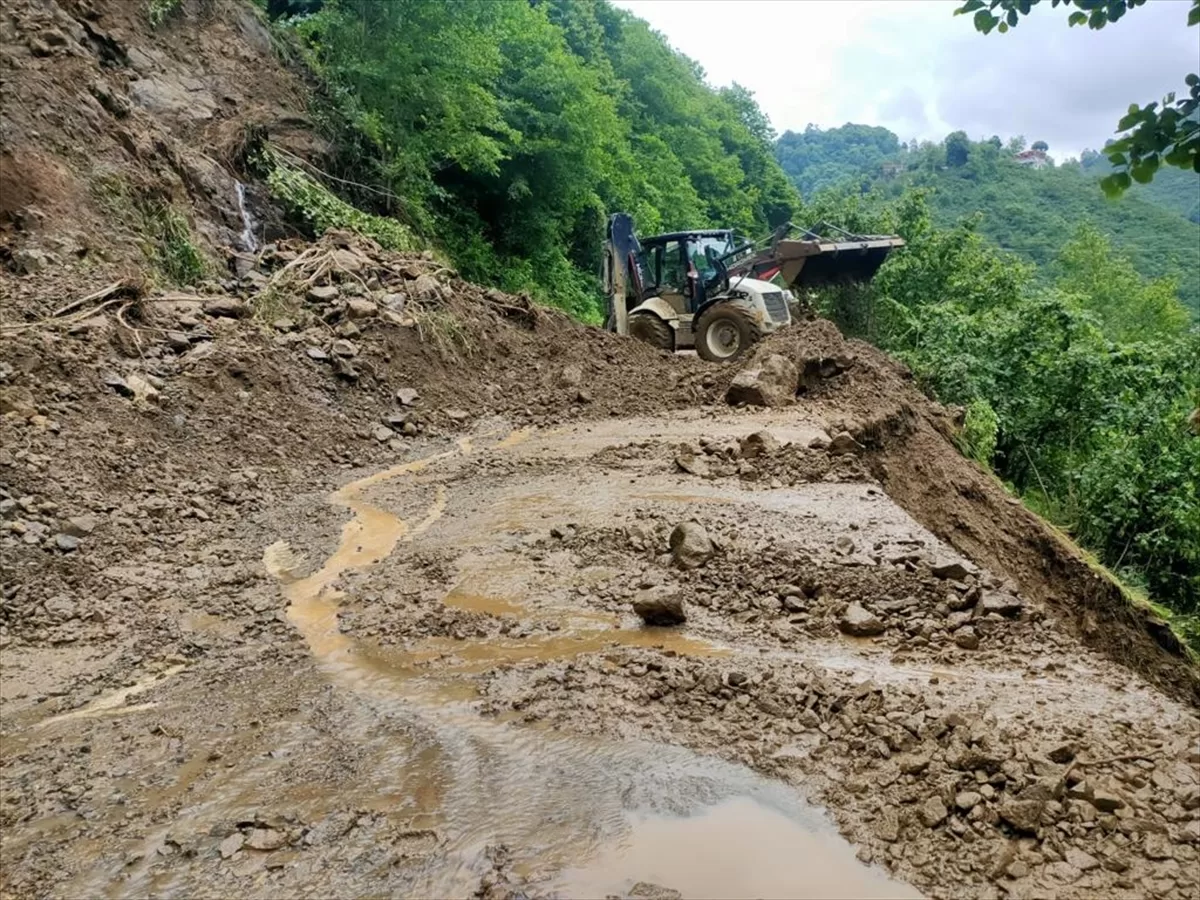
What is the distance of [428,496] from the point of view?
25.7 ft

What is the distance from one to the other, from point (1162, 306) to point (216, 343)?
119ft

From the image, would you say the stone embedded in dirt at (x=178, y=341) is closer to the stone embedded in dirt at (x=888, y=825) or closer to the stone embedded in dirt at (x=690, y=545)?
the stone embedded in dirt at (x=690, y=545)

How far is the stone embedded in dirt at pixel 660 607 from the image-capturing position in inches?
190

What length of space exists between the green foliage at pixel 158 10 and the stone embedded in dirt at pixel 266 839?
15296 mm

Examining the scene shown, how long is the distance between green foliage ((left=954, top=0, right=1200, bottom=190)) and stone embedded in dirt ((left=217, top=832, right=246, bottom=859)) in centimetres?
328

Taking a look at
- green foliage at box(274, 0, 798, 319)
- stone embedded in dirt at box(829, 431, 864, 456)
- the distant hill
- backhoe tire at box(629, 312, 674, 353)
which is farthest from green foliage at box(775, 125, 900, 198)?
stone embedded in dirt at box(829, 431, 864, 456)

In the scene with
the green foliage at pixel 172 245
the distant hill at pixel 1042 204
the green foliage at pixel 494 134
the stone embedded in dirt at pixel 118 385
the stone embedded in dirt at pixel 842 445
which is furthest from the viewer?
the distant hill at pixel 1042 204

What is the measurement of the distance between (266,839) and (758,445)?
18.8 ft

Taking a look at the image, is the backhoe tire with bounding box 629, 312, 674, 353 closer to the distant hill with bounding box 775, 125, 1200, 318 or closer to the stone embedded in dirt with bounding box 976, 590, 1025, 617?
the stone embedded in dirt with bounding box 976, 590, 1025, 617

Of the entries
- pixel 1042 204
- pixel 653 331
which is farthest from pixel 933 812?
pixel 1042 204

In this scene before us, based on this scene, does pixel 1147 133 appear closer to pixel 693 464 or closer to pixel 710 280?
pixel 693 464

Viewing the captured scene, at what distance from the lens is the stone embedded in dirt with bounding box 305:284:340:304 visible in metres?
10.9

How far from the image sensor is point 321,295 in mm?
10938

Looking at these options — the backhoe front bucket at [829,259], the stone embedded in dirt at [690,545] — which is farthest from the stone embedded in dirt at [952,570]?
the backhoe front bucket at [829,259]
